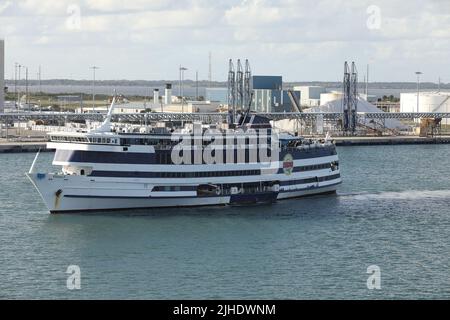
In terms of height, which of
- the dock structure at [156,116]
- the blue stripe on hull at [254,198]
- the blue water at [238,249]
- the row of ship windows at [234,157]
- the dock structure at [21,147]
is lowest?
the blue water at [238,249]

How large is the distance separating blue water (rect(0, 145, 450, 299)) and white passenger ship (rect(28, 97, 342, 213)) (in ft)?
2.69

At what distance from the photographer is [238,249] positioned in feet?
129

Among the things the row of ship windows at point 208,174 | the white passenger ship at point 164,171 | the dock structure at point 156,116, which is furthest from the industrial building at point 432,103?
the row of ship windows at point 208,174

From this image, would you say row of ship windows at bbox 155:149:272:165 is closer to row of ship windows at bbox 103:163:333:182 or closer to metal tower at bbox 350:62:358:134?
row of ship windows at bbox 103:163:333:182

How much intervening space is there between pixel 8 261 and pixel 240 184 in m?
15.9

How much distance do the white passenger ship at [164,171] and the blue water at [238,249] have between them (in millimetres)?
821

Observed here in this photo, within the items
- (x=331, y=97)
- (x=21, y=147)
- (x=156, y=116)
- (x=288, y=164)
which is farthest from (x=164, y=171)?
(x=331, y=97)

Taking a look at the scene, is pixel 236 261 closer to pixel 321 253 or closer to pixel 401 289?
pixel 321 253

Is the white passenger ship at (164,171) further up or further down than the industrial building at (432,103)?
Result: further down

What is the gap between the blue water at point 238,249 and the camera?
33.3 meters

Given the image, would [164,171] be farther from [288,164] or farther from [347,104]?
[347,104]

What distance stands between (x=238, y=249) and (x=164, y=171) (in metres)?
9.36

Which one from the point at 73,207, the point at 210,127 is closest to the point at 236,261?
the point at 73,207

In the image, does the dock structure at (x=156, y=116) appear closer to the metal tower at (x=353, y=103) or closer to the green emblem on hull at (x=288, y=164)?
the metal tower at (x=353, y=103)
